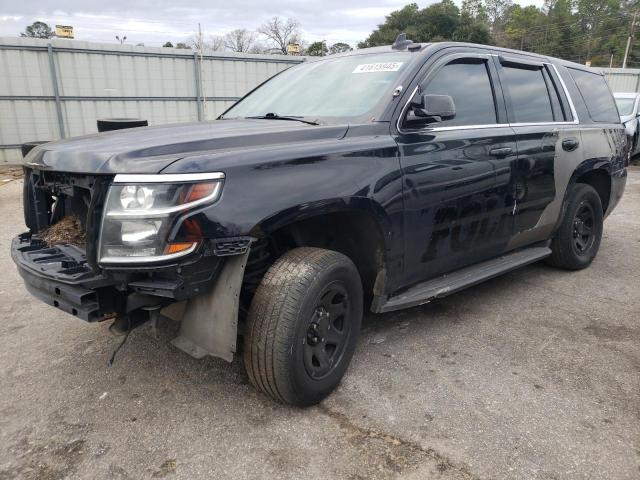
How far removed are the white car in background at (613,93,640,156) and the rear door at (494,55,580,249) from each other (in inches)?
296

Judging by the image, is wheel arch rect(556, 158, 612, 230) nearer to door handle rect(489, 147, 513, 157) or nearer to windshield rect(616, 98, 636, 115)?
door handle rect(489, 147, 513, 157)

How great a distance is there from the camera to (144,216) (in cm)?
209

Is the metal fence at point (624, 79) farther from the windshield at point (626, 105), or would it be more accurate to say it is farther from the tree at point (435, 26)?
the tree at point (435, 26)

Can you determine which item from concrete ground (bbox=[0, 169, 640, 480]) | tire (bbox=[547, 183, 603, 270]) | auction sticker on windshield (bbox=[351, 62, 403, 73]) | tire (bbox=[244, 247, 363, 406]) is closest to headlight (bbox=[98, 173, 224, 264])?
tire (bbox=[244, 247, 363, 406])

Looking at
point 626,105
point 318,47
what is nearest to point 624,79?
point 626,105

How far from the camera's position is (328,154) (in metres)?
2.59

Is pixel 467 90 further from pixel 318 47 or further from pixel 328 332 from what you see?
pixel 318 47

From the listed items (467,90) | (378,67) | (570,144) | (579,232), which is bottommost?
(579,232)

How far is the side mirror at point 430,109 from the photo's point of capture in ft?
9.47

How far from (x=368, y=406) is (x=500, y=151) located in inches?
77.0

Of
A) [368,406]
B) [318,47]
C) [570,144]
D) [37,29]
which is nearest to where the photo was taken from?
[368,406]

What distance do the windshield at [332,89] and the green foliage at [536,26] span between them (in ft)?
130

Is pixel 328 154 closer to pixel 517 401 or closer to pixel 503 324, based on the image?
pixel 517 401

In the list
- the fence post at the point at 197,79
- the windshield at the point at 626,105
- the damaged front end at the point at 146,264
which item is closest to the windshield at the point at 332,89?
the damaged front end at the point at 146,264
